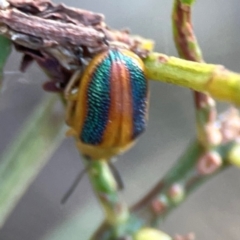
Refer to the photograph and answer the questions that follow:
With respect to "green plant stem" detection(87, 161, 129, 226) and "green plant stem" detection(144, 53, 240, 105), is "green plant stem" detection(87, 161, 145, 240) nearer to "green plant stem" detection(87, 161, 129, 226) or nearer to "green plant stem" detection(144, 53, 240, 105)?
"green plant stem" detection(87, 161, 129, 226)

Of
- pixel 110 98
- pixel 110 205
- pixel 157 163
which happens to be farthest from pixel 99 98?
pixel 157 163

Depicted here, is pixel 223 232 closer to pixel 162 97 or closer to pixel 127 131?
pixel 162 97

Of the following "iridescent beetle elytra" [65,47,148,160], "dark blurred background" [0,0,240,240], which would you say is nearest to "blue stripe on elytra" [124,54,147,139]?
"iridescent beetle elytra" [65,47,148,160]

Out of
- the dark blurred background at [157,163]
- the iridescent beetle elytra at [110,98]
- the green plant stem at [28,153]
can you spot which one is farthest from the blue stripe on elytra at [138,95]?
the dark blurred background at [157,163]

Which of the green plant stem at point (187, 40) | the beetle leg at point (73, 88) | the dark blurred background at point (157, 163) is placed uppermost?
the green plant stem at point (187, 40)

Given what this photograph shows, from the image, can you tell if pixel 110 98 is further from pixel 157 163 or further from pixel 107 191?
pixel 157 163

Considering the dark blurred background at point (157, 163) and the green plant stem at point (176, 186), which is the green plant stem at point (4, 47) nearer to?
the green plant stem at point (176, 186)
